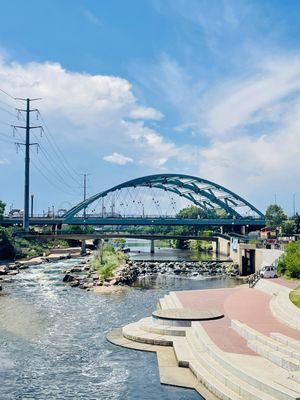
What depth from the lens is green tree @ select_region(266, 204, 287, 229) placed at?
11212 cm

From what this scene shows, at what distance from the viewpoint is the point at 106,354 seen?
82.0 ft

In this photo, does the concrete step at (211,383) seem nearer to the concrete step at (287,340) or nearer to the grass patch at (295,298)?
the concrete step at (287,340)

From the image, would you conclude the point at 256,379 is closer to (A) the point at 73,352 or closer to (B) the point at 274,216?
(A) the point at 73,352

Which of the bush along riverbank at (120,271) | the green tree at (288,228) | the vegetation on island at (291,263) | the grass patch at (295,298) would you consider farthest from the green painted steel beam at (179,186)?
the grass patch at (295,298)

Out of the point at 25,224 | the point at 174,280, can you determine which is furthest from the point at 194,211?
the point at 174,280

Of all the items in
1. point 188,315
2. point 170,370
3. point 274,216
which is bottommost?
point 170,370

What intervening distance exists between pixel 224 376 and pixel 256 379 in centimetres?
175

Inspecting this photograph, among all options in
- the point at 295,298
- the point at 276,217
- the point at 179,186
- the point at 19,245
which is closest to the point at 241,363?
the point at 295,298

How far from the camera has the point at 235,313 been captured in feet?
101

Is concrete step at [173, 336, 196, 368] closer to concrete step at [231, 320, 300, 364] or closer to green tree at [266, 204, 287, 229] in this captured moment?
concrete step at [231, 320, 300, 364]

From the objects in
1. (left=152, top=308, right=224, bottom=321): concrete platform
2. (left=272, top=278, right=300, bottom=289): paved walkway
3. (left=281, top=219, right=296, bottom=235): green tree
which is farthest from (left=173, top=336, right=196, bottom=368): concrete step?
(left=281, top=219, right=296, bottom=235): green tree

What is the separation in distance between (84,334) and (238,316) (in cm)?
913

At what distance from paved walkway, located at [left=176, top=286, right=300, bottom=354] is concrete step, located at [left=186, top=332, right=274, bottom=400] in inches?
36.6

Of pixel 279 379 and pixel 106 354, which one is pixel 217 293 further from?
pixel 279 379
